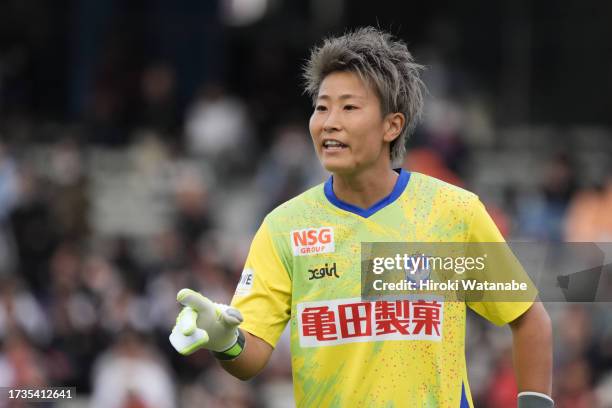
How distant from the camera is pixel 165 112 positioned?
16.6 meters

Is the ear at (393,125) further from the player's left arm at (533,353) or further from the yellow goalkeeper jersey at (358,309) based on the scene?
the player's left arm at (533,353)

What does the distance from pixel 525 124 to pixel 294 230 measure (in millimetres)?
12665

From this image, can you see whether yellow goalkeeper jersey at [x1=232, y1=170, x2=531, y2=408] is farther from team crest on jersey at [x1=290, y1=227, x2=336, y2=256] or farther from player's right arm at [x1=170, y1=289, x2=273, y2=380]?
player's right arm at [x1=170, y1=289, x2=273, y2=380]

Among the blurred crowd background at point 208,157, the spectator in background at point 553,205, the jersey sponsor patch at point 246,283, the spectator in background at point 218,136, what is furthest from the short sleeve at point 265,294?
the spectator in background at point 218,136

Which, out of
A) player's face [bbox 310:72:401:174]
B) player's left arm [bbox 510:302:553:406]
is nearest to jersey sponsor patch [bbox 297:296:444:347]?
player's left arm [bbox 510:302:553:406]

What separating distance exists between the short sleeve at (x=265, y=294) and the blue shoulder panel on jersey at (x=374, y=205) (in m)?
0.32

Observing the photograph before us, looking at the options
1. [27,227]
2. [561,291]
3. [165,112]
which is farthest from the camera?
[165,112]

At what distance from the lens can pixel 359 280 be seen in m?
5.72

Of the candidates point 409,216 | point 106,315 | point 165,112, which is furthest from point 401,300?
point 165,112

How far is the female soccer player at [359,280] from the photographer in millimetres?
5625

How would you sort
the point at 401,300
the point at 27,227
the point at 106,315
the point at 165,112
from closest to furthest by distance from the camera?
the point at 401,300
the point at 106,315
the point at 27,227
the point at 165,112

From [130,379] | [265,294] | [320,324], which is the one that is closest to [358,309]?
[320,324]

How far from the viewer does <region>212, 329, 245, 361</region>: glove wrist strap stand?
545cm

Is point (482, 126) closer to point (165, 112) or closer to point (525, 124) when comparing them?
point (525, 124)
